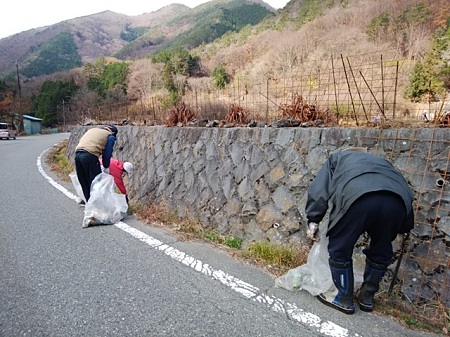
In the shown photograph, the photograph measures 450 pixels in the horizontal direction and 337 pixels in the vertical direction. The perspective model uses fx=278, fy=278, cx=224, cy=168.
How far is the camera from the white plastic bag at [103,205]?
414 centimetres

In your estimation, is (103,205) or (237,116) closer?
(103,205)

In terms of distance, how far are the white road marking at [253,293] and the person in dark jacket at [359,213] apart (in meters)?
0.24

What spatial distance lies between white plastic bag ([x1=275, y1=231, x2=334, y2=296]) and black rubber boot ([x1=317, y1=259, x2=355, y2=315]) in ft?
0.39

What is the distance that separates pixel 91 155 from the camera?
4613 millimetres

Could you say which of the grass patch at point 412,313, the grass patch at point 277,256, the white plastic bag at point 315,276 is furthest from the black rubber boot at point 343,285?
the grass patch at point 277,256

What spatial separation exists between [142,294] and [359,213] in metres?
1.89

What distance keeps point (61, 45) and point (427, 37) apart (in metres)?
115

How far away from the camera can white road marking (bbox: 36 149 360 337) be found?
203cm

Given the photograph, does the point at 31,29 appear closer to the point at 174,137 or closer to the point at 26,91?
the point at 26,91

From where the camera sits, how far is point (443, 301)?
2250 mm

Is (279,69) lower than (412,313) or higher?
higher

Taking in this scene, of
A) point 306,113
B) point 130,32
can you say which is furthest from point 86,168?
point 130,32

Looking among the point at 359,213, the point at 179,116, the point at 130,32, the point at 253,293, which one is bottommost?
the point at 253,293

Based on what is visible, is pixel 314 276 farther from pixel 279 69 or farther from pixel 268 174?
pixel 279 69
